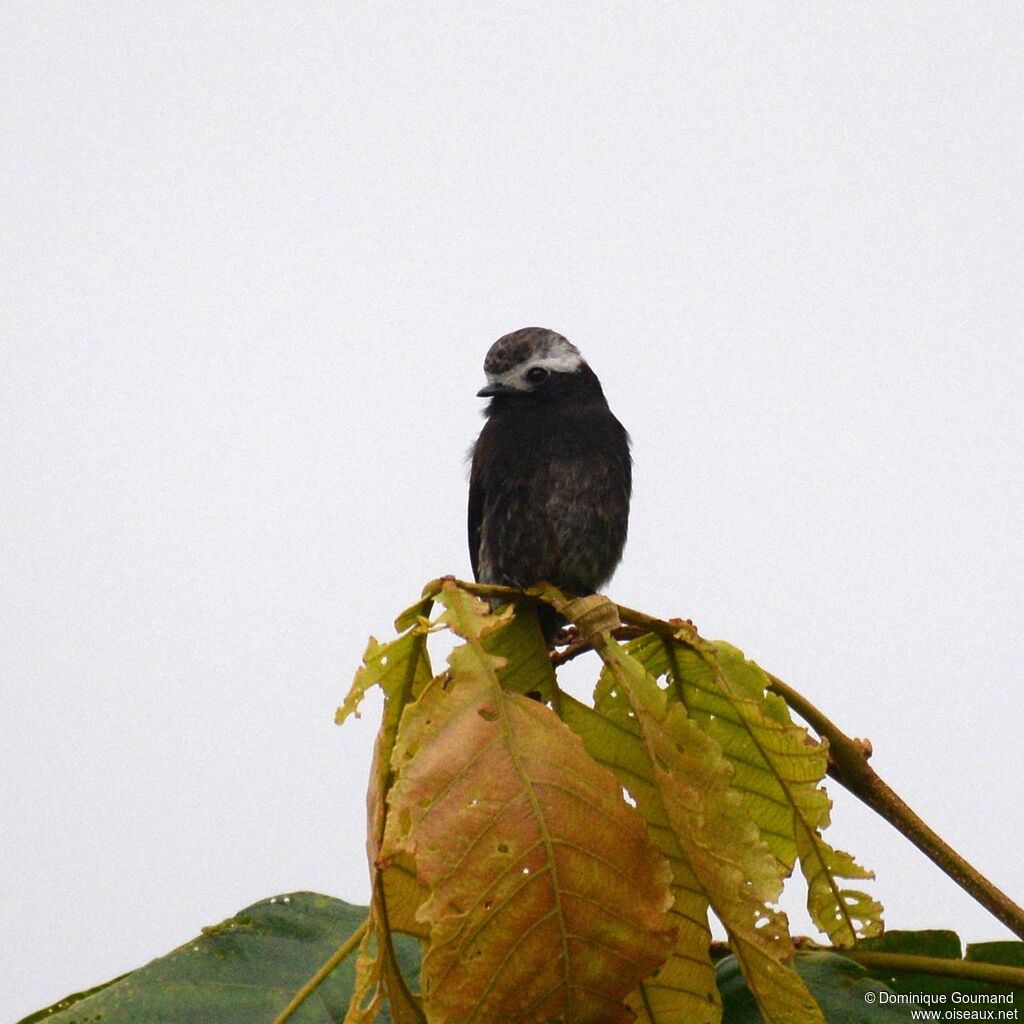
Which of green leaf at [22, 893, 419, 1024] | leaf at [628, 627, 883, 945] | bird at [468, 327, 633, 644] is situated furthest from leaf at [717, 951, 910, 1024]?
bird at [468, 327, 633, 644]

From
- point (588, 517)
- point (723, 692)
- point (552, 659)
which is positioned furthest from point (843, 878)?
point (588, 517)

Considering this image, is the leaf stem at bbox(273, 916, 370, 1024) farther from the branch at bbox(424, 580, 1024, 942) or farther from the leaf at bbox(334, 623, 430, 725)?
the branch at bbox(424, 580, 1024, 942)

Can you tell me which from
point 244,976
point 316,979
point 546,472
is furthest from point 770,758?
point 546,472

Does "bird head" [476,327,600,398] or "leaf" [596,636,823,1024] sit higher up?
"bird head" [476,327,600,398]

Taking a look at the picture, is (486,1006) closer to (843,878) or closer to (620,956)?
(620,956)

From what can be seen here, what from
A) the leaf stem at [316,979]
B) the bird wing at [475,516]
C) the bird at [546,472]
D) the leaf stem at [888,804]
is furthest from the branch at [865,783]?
the bird wing at [475,516]

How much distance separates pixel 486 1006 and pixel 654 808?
462mm

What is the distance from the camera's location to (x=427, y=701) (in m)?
1.74

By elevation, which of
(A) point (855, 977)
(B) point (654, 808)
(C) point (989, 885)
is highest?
(B) point (654, 808)

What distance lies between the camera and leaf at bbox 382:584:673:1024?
1640mm

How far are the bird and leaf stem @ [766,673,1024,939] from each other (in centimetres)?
230

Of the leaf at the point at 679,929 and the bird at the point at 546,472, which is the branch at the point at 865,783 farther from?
the bird at the point at 546,472

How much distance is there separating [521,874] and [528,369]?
3.53 meters

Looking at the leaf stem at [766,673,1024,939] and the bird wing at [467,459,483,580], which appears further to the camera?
the bird wing at [467,459,483,580]
